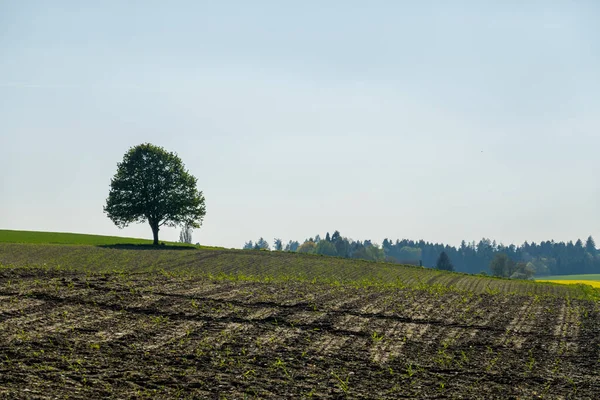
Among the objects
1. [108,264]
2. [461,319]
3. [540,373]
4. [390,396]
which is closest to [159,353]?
[390,396]

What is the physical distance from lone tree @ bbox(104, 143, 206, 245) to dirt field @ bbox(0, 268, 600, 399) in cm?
4356

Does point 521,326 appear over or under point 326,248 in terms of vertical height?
under

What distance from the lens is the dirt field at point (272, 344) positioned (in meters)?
14.1

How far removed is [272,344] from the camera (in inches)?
703

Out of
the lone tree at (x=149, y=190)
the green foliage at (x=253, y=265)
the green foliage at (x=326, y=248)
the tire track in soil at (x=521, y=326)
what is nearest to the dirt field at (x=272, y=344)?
the tire track in soil at (x=521, y=326)

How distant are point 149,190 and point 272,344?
183ft

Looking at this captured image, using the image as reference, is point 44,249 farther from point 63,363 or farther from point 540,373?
point 540,373

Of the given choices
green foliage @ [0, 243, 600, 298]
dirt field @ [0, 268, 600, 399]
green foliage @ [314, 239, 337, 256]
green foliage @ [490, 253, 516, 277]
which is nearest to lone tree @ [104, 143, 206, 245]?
green foliage @ [0, 243, 600, 298]

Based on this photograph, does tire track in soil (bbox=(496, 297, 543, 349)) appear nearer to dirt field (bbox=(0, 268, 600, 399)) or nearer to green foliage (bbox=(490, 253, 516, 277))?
dirt field (bbox=(0, 268, 600, 399))

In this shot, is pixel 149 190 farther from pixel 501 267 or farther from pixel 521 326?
pixel 501 267

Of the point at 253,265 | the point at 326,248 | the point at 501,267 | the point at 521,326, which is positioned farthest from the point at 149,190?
the point at 326,248

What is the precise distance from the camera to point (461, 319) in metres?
23.3

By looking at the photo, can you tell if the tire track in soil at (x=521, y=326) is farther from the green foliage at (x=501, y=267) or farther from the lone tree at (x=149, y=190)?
the green foliage at (x=501, y=267)

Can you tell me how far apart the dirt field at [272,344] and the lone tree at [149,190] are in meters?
43.6
